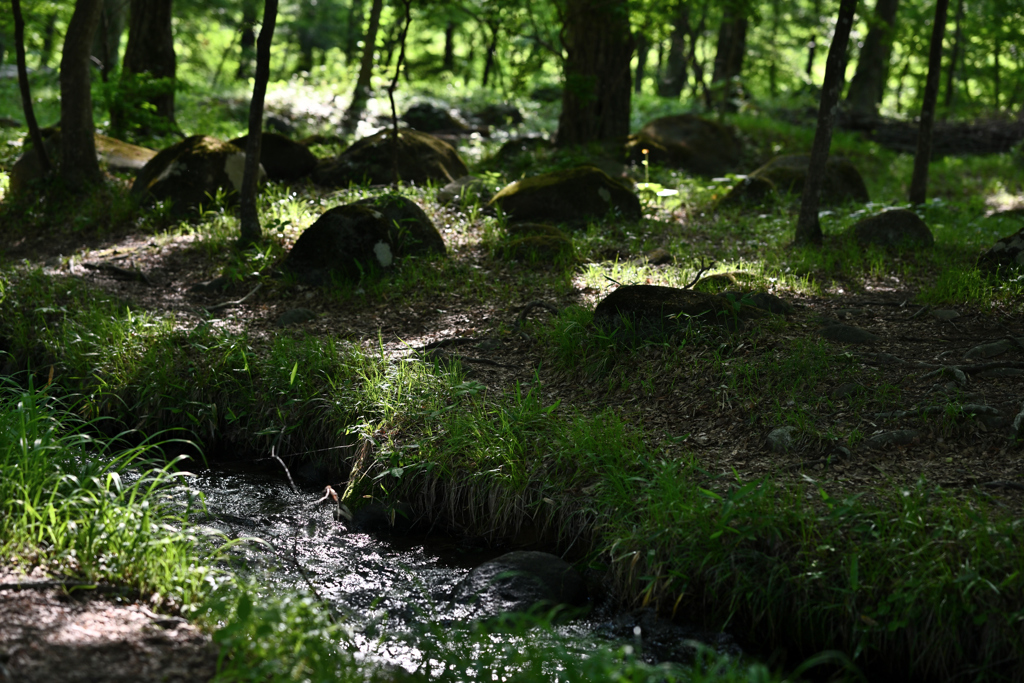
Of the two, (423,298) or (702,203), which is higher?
(702,203)

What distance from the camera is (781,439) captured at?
4301 mm

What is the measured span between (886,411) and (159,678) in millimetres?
3994

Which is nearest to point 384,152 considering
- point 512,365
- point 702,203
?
point 702,203

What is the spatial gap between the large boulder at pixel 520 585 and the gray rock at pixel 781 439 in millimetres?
1415

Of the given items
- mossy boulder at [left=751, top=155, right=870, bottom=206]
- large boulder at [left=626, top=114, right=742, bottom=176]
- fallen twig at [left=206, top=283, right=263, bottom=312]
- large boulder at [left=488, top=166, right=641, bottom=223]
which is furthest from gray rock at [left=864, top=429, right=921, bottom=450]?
large boulder at [left=626, top=114, right=742, bottom=176]

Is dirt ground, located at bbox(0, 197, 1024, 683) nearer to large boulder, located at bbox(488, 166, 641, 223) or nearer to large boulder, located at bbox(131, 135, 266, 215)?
large boulder, located at bbox(488, 166, 641, 223)

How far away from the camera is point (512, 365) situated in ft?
18.5

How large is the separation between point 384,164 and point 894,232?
6041 millimetres

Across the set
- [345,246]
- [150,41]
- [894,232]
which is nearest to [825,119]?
[894,232]

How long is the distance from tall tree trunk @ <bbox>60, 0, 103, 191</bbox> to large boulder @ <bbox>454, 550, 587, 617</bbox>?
8121mm

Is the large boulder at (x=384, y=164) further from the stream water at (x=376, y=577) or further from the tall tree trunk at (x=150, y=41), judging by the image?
the stream water at (x=376, y=577)

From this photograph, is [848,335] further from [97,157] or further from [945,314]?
[97,157]

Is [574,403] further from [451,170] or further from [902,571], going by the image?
[451,170]

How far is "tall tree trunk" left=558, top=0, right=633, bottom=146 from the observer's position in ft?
35.5
